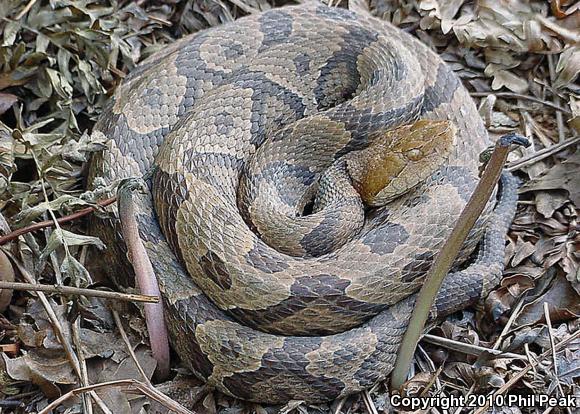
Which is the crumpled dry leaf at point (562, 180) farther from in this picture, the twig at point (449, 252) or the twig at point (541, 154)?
the twig at point (449, 252)

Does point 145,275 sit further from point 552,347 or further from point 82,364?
point 552,347

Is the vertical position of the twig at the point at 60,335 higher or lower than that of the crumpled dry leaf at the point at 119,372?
higher

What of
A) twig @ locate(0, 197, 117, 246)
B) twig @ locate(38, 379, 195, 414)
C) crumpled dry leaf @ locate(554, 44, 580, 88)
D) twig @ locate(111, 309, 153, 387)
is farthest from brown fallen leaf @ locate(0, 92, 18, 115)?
crumpled dry leaf @ locate(554, 44, 580, 88)

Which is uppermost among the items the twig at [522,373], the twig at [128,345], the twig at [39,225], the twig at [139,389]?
the twig at [39,225]

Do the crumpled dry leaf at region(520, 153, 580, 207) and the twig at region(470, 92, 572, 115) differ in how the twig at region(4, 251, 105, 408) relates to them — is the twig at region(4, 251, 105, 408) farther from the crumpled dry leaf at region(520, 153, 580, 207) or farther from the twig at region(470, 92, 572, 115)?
the twig at region(470, 92, 572, 115)

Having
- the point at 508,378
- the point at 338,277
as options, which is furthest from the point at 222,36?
the point at 508,378

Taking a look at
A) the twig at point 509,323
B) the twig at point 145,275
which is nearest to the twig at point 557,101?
the twig at point 509,323
